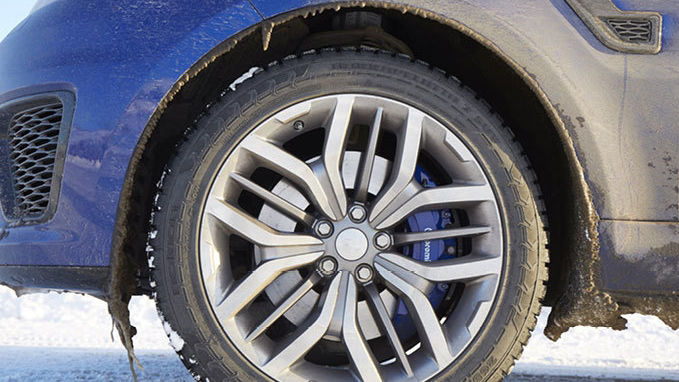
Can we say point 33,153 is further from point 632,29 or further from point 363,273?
point 632,29

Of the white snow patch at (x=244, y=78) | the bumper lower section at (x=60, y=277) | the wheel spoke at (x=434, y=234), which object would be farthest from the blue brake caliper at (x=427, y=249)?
the bumper lower section at (x=60, y=277)

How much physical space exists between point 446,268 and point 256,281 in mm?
551

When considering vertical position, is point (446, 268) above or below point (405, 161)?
below

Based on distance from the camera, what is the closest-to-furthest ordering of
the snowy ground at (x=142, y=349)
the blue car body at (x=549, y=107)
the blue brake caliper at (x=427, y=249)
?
the blue car body at (x=549, y=107) → the blue brake caliper at (x=427, y=249) → the snowy ground at (x=142, y=349)

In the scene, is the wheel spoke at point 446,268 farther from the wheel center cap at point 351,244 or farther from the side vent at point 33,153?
the side vent at point 33,153

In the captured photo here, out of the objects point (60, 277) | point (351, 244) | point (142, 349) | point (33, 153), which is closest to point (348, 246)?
point (351, 244)

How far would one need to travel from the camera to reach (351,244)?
5.12 ft

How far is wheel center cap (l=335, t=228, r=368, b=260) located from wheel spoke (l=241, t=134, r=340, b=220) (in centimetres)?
6

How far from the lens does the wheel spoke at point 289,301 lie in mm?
1543

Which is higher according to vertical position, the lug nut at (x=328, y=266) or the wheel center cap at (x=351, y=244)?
the wheel center cap at (x=351, y=244)

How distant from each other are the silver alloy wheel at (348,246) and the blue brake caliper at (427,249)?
113 millimetres

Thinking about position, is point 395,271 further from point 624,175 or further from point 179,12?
point 179,12

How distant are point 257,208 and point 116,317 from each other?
0.55 m

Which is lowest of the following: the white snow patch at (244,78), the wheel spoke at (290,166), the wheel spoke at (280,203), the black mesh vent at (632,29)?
the wheel spoke at (280,203)
